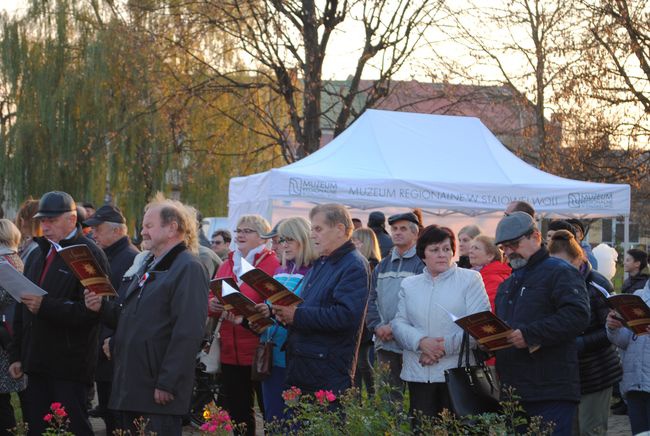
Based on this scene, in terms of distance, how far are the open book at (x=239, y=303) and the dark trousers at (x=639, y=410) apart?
243 centimetres

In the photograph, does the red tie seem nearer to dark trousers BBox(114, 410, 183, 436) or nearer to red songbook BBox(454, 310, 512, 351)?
dark trousers BBox(114, 410, 183, 436)

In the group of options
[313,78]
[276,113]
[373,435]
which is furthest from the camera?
[276,113]

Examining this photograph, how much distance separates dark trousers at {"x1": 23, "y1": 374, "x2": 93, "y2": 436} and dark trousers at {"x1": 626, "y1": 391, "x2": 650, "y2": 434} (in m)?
3.57

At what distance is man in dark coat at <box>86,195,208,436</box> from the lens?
5.45 meters

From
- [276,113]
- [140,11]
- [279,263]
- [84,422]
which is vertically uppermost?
[140,11]

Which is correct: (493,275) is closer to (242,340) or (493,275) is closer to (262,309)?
(242,340)

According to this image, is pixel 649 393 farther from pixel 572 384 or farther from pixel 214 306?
pixel 214 306

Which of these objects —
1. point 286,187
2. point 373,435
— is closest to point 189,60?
point 286,187

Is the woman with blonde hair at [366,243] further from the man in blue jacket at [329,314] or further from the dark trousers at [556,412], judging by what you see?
the dark trousers at [556,412]

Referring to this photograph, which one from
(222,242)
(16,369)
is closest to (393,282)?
(16,369)

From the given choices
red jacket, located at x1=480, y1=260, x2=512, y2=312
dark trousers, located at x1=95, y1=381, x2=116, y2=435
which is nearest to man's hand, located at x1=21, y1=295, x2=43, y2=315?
dark trousers, located at x1=95, y1=381, x2=116, y2=435

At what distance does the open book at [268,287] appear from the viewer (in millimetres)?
5602

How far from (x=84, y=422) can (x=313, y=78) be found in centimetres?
1240

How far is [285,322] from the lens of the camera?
589 centimetres
